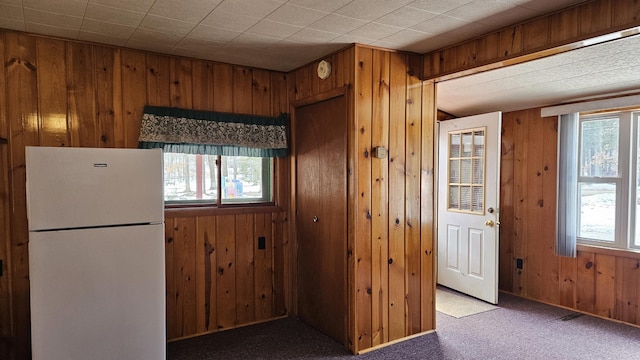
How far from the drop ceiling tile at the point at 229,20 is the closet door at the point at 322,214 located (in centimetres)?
95

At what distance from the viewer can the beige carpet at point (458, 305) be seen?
403 cm

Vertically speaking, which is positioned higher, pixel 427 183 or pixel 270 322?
pixel 427 183

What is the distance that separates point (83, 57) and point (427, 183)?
284cm

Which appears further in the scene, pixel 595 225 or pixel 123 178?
pixel 595 225

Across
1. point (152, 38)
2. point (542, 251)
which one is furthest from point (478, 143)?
point (152, 38)

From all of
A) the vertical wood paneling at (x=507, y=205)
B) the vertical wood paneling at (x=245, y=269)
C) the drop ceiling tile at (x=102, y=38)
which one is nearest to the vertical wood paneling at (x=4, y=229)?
the drop ceiling tile at (x=102, y=38)

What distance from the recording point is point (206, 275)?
3488 mm

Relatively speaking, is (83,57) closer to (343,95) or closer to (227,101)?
(227,101)

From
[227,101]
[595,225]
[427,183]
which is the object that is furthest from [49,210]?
[595,225]

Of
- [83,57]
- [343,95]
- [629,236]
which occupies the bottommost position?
[629,236]

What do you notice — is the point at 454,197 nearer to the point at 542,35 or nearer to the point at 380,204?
the point at 380,204

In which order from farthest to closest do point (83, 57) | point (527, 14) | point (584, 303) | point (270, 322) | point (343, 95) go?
point (584, 303) → point (270, 322) → point (343, 95) → point (83, 57) → point (527, 14)

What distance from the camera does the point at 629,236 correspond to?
3848 mm

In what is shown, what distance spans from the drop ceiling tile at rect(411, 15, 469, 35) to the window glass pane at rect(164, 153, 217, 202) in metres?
2.02
